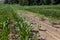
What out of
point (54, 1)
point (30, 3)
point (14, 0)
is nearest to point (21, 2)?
point (30, 3)

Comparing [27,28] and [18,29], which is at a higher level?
[27,28]

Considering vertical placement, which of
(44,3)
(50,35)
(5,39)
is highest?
(5,39)

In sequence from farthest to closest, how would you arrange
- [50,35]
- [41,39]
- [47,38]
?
[50,35]
[47,38]
[41,39]

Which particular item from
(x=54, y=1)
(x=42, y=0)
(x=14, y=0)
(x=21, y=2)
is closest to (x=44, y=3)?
(x=42, y=0)

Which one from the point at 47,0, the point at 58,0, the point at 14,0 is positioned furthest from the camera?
the point at 14,0

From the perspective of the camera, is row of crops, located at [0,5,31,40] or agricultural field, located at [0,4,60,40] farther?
agricultural field, located at [0,4,60,40]

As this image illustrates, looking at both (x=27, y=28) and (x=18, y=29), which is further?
(x=18, y=29)

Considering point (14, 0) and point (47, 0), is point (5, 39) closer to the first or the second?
point (47, 0)

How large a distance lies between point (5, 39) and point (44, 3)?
130 feet

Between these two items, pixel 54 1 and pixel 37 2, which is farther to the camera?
pixel 37 2

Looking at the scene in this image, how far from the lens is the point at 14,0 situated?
6203 cm

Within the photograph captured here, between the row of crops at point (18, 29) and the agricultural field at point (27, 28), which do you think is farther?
the agricultural field at point (27, 28)

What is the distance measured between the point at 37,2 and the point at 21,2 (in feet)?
20.7

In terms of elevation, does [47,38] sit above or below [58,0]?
above
